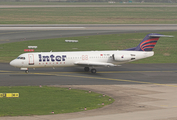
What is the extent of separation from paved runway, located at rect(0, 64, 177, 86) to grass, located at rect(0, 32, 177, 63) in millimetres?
8282

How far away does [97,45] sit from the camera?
244 feet

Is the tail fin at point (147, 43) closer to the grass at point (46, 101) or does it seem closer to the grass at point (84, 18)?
the grass at point (46, 101)

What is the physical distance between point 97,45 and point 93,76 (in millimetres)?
27812

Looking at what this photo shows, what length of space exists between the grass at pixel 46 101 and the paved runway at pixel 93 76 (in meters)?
→ 4.28

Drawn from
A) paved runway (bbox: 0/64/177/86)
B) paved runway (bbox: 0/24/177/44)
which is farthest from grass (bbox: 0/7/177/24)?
paved runway (bbox: 0/64/177/86)

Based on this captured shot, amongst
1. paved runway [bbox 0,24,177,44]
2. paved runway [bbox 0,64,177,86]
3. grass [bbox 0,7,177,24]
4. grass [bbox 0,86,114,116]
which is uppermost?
grass [bbox 0,7,177,24]

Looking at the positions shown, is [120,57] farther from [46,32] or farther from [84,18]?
[84,18]

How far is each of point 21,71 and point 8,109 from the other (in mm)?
21365

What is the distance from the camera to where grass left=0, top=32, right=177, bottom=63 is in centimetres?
6318

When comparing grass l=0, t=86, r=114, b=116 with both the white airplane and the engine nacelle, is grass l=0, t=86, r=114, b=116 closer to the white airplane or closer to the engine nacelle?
the white airplane

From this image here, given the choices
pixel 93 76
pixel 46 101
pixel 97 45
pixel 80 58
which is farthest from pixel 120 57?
pixel 97 45

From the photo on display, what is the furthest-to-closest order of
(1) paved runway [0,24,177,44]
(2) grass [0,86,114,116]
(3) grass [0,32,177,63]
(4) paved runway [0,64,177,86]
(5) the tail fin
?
(1) paved runway [0,24,177,44]
(3) grass [0,32,177,63]
(5) the tail fin
(4) paved runway [0,64,177,86]
(2) grass [0,86,114,116]

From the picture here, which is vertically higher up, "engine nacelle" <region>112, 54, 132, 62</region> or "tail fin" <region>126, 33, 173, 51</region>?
"tail fin" <region>126, 33, 173, 51</region>

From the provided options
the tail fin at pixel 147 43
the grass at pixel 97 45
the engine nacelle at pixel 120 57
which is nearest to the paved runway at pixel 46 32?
the grass at pixel 97 45
